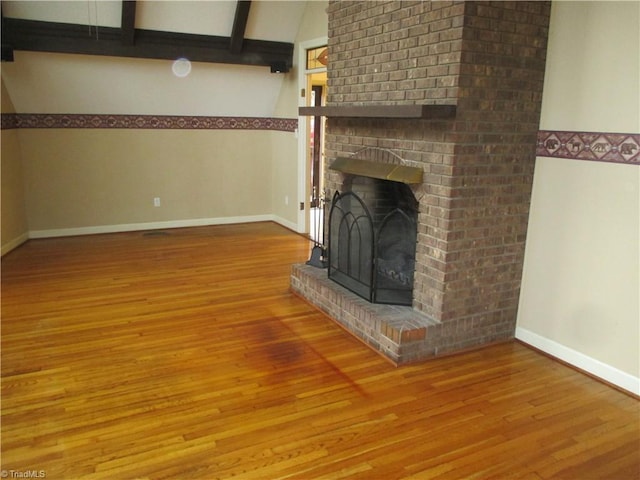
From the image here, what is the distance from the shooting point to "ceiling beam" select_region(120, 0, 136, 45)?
4.53m

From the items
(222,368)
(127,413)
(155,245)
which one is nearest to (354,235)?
(222,368)

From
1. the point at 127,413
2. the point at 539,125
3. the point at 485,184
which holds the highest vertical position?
the point at 539,125

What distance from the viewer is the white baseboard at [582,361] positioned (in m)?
2.58

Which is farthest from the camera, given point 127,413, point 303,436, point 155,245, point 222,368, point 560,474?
point 155,245

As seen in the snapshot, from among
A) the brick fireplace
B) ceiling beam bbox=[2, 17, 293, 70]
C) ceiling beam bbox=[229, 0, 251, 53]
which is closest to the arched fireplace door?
the brick fireplace

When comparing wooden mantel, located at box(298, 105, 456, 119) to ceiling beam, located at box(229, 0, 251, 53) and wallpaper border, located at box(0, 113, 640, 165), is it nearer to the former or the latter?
wallpaper border, located at box(0, 113, 640, 165)

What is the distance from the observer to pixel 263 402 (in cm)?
247

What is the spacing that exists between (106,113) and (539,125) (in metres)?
4.52

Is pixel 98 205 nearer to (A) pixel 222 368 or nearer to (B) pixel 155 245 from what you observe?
(B) pixel 155 245

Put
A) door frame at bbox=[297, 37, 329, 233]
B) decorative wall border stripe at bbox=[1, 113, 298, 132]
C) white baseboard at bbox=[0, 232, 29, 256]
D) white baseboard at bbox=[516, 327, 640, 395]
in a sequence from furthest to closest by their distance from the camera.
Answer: door frame at bbox=[297, 37, 329, 233] → decorative wall border stripe at bbox=[1, 113, 298, 132] → white baseboard at bbox=[0, 232, 29, 256] → white baseboard at bbox=[516, 327, 640, 395]

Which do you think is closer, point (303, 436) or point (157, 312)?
point (303, 436)

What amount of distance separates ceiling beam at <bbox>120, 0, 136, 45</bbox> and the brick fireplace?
2403 mm

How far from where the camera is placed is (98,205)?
18.9 feet

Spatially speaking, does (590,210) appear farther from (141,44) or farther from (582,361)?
(141,44)
